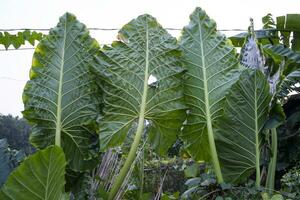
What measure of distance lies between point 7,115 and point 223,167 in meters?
11.1

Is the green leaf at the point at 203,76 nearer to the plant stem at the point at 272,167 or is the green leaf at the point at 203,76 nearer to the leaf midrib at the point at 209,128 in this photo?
the leaf midrib at the point at 209,128

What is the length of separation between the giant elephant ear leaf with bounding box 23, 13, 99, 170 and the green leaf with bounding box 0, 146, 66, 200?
499mm

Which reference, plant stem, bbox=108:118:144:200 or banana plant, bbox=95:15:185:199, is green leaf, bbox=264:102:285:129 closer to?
banana plant, bbox=95:15:185:199

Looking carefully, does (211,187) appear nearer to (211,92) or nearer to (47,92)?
(211,92)

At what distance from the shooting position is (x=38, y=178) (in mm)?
1823

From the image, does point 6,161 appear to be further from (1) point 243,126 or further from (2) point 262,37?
(2) point 262,37

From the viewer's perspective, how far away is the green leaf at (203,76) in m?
2.55

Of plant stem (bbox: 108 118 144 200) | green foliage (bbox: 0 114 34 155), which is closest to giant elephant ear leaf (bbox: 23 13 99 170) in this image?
plant stem (bbox: 108 118 144 200)

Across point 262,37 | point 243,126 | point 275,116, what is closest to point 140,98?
point 243,126

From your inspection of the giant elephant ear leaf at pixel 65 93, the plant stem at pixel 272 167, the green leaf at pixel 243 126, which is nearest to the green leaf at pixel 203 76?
the green leaf at pixel 243 126

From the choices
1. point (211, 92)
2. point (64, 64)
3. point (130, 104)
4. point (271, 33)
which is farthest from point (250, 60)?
point (271, 33)

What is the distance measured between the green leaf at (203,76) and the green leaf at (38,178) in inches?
39.7

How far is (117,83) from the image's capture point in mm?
2430

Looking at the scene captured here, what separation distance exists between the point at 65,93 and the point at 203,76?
0.86 m
